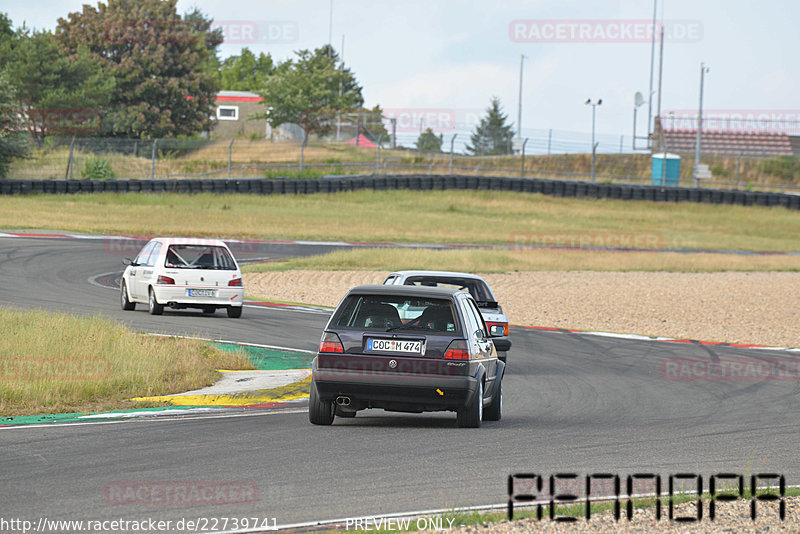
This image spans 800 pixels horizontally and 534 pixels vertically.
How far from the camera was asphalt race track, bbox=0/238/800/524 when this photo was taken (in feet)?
21.9

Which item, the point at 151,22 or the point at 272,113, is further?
the point at 272,113

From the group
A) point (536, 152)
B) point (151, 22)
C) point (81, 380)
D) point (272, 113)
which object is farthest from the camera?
point (272, 113)

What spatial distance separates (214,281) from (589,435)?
11.3 m

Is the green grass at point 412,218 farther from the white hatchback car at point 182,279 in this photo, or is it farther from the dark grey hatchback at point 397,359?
the dark grey hatchback at point 397,359

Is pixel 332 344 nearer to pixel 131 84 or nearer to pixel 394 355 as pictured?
pixel 394 355

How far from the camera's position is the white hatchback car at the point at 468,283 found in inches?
566

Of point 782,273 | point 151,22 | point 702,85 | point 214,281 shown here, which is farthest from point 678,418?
point 151,22

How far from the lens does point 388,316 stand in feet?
31.8

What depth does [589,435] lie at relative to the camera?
9.68 meters

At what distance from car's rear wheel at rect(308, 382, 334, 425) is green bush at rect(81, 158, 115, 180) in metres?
41.1

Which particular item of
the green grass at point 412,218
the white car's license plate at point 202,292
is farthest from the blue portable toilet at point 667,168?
the white car's license plate at point 202,292

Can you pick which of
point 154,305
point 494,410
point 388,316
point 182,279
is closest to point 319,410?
point 388,316

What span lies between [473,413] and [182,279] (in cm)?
1076

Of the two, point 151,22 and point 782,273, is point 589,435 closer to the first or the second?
point 782,273
